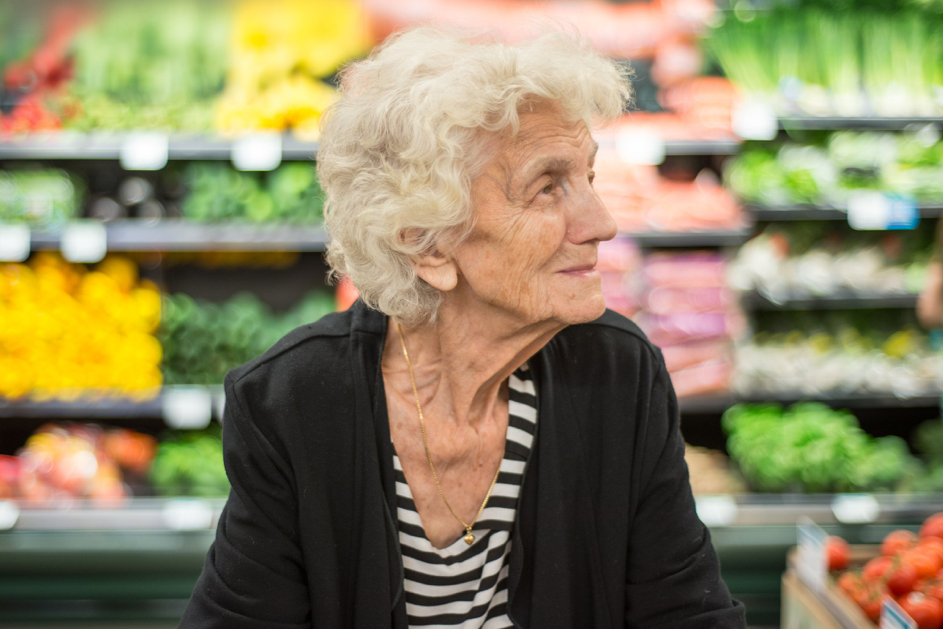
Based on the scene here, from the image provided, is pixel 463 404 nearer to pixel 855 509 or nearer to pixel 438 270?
pixel 438 270

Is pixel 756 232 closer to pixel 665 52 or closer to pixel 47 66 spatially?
pixel 665 52

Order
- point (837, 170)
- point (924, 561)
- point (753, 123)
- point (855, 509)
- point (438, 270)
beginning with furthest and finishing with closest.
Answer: point (837, 170) < point (753, 123) < point (855, 509) < point (924, 561) < point (438, 270)

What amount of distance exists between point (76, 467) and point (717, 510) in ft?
8.51

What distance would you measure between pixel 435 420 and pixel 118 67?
2.87 m

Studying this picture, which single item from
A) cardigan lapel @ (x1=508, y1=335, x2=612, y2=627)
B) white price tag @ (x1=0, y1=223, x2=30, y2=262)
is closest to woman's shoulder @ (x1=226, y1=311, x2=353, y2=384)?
cardigan lapel @ (x1=508, y1=335, x2=612, y2=627)

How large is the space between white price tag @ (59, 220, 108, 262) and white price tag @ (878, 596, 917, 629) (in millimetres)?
2931

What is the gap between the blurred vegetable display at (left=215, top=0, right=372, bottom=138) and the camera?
3.12 metres

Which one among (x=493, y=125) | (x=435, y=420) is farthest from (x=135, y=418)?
(x=493, y=125)

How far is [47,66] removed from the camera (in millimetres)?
3324

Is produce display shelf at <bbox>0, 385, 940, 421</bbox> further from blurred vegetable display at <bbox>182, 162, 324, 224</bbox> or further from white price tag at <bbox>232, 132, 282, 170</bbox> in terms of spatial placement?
white price tag at <bbox>232, 132, 282, 170</bbox>

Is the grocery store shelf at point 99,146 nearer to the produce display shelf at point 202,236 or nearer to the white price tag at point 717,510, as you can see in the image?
the produce display shelf at point 202,236

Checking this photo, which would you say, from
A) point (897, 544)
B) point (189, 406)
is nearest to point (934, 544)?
point (897, 544)

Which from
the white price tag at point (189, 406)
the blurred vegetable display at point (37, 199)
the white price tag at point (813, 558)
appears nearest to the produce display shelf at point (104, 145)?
the blurred vegetable display at point (37, 199)

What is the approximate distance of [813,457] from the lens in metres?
2.94
